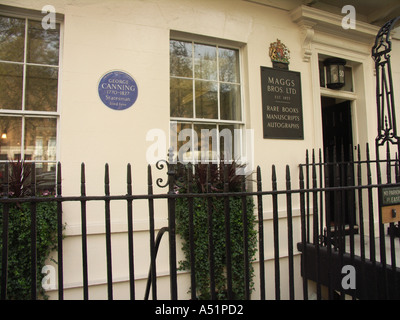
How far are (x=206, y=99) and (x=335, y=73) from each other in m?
2.48

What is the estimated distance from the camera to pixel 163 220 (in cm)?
352

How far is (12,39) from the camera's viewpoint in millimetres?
3230

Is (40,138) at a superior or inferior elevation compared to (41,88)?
inferior

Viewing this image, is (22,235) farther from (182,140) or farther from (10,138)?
(182,140)

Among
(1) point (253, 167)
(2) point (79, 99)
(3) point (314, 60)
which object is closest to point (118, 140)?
(2) point (79, 99)

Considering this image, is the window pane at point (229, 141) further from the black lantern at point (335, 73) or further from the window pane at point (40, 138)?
the window pane at point (40, 138)

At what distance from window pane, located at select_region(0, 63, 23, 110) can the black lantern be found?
15.4 feet

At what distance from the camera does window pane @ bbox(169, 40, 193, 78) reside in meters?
3.95

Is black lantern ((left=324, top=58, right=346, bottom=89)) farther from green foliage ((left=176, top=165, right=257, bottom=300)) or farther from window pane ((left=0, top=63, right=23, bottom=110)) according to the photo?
window pane ((left=0, top=63, right=23, bottom=110))

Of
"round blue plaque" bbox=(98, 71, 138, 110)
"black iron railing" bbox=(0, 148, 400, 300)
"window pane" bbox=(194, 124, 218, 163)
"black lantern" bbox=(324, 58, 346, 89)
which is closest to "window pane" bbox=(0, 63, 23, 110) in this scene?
"round blue plaque" bbox=(98, 71, 138, 110)

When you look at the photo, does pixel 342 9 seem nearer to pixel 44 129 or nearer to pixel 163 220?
pixel 163 220

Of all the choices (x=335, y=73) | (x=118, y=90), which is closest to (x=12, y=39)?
(x=118, y=90)

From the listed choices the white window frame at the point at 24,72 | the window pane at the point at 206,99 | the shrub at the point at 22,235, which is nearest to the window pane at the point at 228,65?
the window pane at the point at 206,99

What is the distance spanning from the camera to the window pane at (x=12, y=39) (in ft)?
10.5
